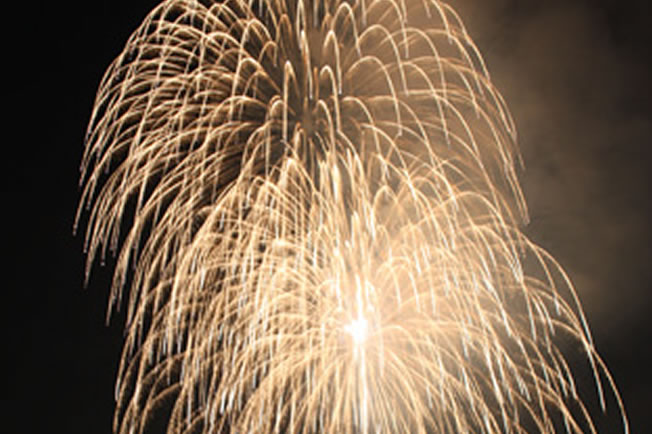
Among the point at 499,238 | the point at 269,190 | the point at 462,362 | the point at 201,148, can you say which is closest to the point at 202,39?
the point at 201,148

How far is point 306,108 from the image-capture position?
1762 centimetres

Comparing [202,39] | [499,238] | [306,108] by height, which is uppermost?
[202,39]

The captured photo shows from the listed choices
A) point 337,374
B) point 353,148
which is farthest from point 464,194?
point 337,374

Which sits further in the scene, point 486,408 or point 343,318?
point 343,318

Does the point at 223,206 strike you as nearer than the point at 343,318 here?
Yes

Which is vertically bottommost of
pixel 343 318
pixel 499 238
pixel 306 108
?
pixel 343 318

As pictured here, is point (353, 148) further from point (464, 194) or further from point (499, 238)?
point (499, 238)

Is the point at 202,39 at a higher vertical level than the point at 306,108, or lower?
higher

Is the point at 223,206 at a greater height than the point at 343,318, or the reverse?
the point at 223,206

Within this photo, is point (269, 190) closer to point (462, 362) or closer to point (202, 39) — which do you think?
point (202, 39)

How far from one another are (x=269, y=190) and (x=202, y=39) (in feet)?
11.9

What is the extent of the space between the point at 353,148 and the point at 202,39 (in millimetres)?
4087

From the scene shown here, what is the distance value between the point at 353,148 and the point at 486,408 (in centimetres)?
616

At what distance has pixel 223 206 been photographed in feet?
57.0
